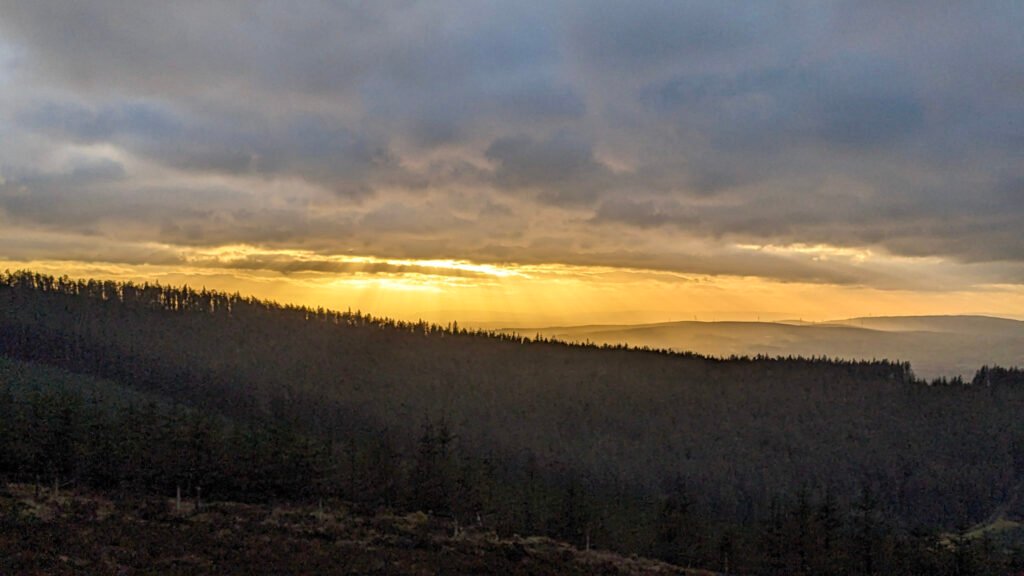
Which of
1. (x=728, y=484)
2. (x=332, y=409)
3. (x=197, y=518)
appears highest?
(x=197, y=518)

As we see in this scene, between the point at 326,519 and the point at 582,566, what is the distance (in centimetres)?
2267

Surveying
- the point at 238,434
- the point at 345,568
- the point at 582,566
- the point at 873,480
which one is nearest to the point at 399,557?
the point at 345,568

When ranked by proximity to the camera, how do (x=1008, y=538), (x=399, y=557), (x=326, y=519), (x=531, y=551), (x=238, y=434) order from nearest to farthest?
1. (x=399, y=557)
2. (x=531, y=551)
3. (x=326, y=519)
4. (x=238, y=434)
5. (x=1008, y=538)

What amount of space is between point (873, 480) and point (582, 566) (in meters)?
175

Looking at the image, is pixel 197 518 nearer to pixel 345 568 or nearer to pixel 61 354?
pixel 345 568

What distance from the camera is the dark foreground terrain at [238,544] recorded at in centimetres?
3409

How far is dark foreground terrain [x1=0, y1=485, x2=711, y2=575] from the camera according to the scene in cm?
3409

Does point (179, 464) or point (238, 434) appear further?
point (238, 434)

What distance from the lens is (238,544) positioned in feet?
135

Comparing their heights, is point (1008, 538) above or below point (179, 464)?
below

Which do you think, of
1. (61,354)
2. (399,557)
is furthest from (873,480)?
(61,354)

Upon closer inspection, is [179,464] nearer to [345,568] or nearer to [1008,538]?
[345,568]

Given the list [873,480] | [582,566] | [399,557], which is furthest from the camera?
[873,480]

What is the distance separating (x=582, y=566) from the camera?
158ft
